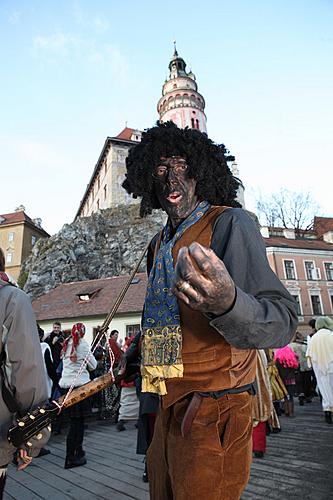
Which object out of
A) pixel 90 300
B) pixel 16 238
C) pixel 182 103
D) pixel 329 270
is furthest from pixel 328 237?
pixel 16 238

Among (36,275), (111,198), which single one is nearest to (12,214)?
(111,198)

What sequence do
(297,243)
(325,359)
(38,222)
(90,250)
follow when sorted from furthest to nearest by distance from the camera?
(38,222) < (90,250) < (297,243) < (325,359)

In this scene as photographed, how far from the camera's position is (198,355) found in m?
1.25

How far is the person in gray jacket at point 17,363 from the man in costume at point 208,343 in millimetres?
925

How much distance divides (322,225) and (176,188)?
45.5 m

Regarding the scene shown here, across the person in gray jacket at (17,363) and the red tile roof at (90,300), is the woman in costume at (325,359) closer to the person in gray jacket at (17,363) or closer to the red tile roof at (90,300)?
the person in gray jacket at (17,363)

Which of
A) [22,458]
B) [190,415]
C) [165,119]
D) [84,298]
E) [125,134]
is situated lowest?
[22,458]

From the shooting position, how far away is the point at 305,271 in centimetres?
3112

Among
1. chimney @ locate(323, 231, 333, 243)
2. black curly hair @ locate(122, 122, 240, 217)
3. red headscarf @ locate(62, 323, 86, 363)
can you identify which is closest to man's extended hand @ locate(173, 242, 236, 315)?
black curly hair @ locate(122, 122, 240, 217)

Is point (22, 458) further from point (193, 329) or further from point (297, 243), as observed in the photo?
point (297, 243)

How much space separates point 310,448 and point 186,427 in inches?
191

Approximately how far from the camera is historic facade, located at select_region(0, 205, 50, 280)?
5322 centimetres

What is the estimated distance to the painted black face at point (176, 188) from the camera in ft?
5.60

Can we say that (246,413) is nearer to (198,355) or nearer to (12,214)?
(198,355)
